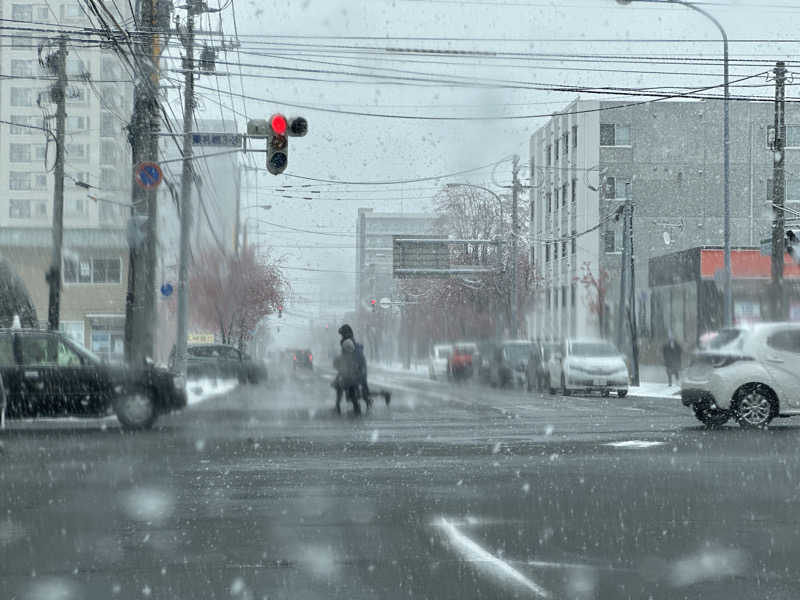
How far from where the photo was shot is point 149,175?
24203 mm

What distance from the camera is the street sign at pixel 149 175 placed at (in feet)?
79.3

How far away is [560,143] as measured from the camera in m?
70.8

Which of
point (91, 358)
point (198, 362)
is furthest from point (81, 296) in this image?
point (91, 358)

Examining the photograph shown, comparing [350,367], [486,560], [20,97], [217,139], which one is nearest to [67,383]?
[350,367]

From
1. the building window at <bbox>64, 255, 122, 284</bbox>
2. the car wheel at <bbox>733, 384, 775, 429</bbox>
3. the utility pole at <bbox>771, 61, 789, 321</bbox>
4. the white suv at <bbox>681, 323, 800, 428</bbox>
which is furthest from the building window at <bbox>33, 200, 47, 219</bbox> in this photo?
A: the car wheel at <bbox>733, 384, 775, 429</bbox>

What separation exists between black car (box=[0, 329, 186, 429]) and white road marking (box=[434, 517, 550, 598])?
10166 mm

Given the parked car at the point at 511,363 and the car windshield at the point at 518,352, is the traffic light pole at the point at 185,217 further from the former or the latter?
the car windshield at the point at 518,352

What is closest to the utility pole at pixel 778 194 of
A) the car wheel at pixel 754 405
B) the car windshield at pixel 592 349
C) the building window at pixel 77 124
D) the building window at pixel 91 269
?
the car windshield at pixel 592 349

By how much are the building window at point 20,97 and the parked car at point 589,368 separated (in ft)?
222

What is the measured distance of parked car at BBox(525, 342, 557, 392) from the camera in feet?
118

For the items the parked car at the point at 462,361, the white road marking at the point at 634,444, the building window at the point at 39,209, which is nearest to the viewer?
the white road marking at the point at 634,444

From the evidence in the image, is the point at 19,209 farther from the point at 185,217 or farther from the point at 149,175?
the point at 149,175

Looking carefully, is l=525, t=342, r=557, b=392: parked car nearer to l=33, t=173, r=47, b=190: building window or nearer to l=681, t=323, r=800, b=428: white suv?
l=681, t=323, r=800, b=428: white suv

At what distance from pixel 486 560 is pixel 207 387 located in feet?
98.9
